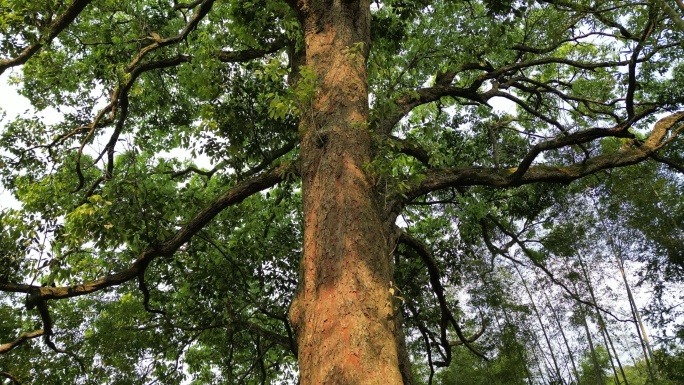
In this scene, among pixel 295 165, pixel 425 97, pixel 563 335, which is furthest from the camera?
pixel 563 335

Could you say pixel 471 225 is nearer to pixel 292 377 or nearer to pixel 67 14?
pixel 292 377

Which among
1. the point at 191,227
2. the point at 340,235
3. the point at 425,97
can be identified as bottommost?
the point at 340,235

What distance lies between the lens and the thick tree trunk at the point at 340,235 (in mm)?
1768

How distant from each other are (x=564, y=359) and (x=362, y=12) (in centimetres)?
1573

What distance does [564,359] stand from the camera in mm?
15242

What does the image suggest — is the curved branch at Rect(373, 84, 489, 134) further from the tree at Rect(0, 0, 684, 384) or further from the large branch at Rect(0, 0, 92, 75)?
the large branch at Rect(0, 0, 92, 75)

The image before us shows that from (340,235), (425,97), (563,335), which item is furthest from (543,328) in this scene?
(340,235)

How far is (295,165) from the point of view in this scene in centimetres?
307

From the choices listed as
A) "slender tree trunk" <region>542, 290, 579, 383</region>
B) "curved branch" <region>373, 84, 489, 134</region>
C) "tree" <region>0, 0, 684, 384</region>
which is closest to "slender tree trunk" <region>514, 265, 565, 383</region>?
"slender tree trunk" <region>542, 290, 579, 383</region>

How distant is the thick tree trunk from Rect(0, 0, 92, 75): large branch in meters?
1.70

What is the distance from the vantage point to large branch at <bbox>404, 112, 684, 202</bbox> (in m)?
3.46

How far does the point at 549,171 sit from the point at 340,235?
2239mm

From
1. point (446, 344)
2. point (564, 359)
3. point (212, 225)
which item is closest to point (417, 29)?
point (212, 225)

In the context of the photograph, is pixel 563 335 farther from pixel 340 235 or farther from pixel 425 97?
pixel 340 235
